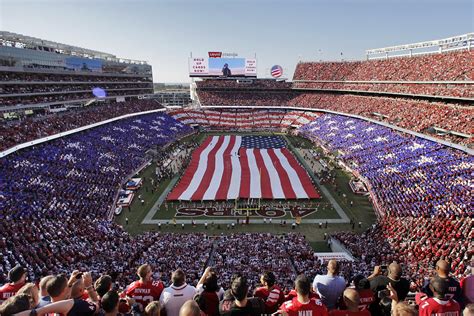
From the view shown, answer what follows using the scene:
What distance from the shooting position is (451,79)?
1502 inches

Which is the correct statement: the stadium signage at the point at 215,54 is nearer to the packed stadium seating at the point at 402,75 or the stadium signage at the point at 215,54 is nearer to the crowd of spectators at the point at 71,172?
the packed stadium seating at the point at 402,75

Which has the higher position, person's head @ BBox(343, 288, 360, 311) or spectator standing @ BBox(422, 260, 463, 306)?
person's head @ BBox(343, 288, 360, 311)

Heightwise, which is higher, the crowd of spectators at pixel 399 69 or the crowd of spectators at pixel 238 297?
the crowd of spectators at pixel 399 69

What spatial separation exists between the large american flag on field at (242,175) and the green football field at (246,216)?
1.40 m

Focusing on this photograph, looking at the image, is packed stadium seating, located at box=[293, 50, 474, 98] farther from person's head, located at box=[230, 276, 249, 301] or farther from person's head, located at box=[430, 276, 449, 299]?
person's head, located at box=[230, 276, 249, 301]

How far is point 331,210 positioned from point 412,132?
49.6 feet

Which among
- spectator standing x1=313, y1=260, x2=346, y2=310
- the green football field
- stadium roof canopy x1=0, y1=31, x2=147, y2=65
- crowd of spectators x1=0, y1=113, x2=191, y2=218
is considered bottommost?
the green football field

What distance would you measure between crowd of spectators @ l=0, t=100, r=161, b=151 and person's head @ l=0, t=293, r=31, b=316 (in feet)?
88.6

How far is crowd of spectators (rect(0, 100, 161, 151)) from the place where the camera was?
28725 mm

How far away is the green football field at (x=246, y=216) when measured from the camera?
902 inches

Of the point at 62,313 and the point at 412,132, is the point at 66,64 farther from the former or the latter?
the point at 62,313

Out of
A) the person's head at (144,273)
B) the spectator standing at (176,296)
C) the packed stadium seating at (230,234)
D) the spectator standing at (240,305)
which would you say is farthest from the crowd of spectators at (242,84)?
the spectator standing at (240,305)

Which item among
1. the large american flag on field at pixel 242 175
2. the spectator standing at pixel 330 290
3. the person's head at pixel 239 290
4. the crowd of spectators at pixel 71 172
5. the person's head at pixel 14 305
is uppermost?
the person's head at pixel 14 305

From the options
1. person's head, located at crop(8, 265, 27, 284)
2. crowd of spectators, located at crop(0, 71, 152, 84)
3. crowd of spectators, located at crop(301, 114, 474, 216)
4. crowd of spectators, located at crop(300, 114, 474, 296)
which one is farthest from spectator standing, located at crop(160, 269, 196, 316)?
crowd of spectators, located at crop(0, 71, 152, 84)
